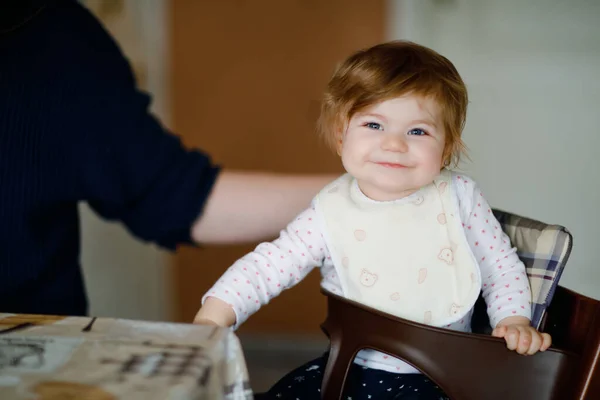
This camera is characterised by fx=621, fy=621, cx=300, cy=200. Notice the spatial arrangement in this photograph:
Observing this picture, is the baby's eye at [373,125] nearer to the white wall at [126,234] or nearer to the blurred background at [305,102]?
the blurred background at [305,102]

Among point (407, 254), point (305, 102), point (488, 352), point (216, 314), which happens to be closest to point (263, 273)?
point (216, 314)

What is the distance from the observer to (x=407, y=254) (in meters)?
0.91

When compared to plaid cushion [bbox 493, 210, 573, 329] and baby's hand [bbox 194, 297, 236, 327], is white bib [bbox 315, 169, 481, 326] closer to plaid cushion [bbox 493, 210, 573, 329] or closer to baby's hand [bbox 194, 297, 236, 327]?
plaid cushion [bbox 493, 210, 573, 329]

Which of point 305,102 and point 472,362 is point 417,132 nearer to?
point 472,362

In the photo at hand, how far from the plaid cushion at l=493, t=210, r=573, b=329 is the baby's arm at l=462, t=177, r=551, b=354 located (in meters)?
0.02

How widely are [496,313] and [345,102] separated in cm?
36

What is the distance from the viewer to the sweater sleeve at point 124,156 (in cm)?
102

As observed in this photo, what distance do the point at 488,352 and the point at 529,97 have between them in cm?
148

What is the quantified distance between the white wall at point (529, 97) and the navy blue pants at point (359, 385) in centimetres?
124

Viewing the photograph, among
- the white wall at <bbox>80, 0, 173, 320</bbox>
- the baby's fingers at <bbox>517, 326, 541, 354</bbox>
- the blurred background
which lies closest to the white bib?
the baby's fingers at <bbox>517, 326, 541, 354</bbox>

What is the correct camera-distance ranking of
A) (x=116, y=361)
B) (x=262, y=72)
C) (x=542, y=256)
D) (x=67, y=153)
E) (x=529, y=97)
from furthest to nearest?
(x=262, y=72) < (x=529, y=97) < (x=67, y=153) < (x=542, y=256) < (x=116, y=361)

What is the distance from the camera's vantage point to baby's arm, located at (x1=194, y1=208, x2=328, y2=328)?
2.69ft

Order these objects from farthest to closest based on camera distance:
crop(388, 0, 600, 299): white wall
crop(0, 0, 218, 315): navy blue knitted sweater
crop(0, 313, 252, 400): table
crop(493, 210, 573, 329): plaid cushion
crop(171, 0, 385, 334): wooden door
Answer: crop(171, 0, 385, 334): wooden door
crop(388, 0, 600, 299): white wall
crop(0, 0, 218, 315): navy blue knitted sweater
crop(493, 210, 573, 329): plaid cushion
crop(0, 313, 252, 400): table

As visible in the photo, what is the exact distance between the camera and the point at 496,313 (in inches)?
34.2
